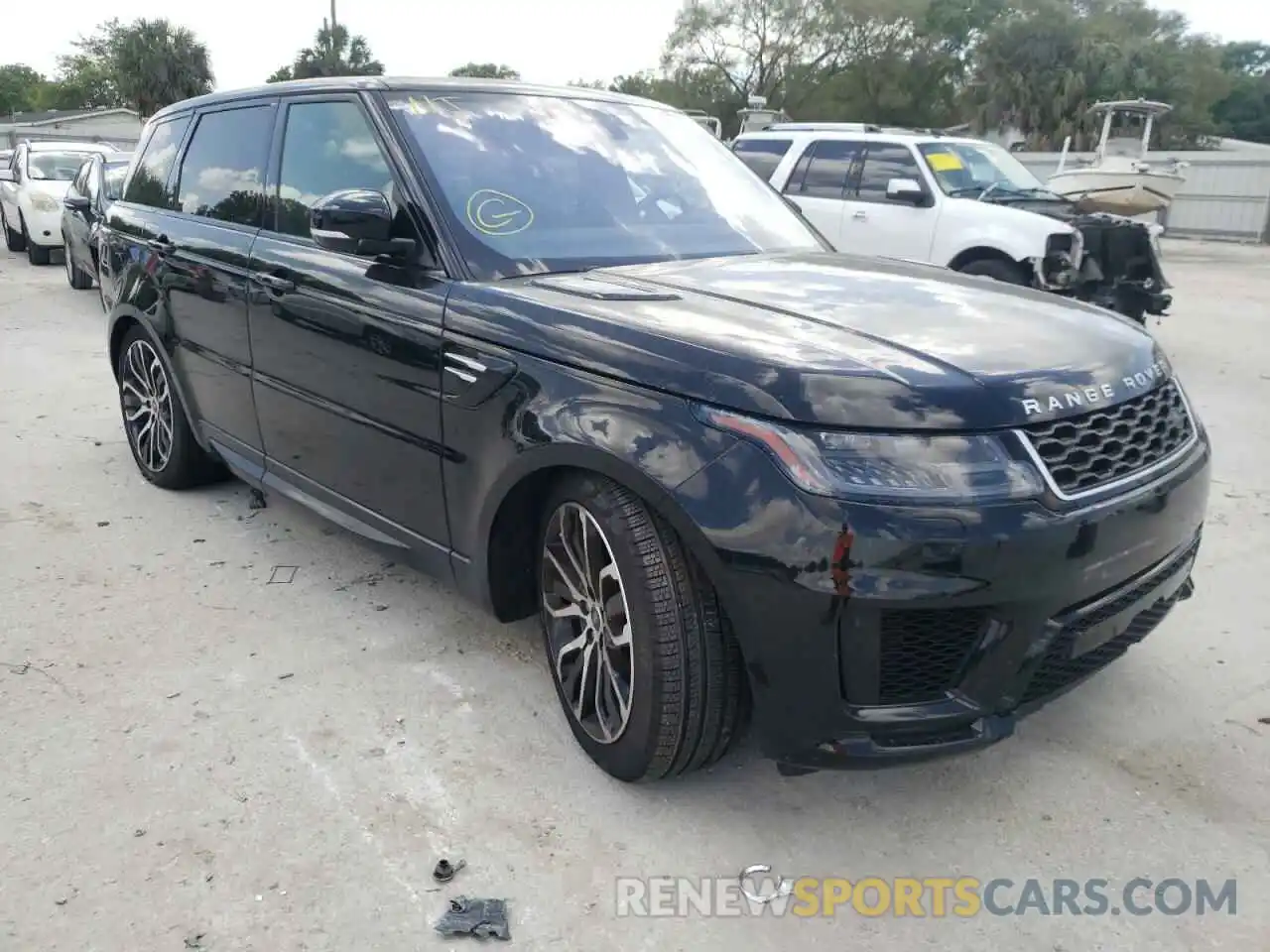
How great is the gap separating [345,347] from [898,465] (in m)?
1.91

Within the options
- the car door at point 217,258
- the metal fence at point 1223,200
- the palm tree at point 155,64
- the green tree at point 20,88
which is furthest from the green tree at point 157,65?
the car door at point 217,258

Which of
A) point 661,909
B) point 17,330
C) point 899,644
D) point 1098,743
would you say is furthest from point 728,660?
point 17,330

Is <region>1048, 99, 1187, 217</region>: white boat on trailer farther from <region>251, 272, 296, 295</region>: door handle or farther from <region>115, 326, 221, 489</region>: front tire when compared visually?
<region>251, 272, 296, 295</region>: door handle

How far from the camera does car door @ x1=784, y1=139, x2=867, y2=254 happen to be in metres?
9.64

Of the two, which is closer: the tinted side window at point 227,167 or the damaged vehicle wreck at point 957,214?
the tinted side window at point 227,167

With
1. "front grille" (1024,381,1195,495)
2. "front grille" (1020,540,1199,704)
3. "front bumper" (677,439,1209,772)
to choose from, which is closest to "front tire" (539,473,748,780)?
"front bumper" (677,439,1209,772)

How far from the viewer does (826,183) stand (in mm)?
9750

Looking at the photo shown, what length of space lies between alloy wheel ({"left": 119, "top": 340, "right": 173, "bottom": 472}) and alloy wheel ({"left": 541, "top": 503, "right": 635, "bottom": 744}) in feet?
9.07

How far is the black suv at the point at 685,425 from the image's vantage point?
2125mm

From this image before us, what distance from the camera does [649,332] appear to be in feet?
7.89

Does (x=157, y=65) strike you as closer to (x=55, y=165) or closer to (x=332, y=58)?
(x=332, y=58)

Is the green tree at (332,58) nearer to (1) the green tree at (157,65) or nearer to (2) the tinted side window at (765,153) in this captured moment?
(1) the green tree at (157,65)

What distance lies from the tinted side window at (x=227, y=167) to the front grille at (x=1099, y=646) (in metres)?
3.15

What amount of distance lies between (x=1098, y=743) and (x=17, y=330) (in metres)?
9.94
